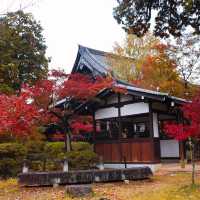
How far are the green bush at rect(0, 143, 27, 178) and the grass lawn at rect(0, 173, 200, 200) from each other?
7.72 feet

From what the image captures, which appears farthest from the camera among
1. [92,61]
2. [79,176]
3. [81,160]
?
[92,61]

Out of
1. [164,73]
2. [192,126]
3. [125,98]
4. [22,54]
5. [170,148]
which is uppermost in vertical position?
[22,54]

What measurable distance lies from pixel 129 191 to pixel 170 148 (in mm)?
10170

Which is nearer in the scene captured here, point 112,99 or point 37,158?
point 37,158

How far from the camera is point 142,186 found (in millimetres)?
13078

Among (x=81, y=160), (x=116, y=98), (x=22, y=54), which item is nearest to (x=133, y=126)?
(x=116, y=98)

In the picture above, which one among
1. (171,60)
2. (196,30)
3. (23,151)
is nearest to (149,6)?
(196,30)

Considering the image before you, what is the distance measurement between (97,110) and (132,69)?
26.2 ft

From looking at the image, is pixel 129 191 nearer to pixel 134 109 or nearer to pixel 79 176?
pixel 79 176

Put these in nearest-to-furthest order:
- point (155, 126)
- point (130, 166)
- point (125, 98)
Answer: point (155, 126) < point (130, 166) < point (125, 98)

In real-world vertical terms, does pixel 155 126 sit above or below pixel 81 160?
above

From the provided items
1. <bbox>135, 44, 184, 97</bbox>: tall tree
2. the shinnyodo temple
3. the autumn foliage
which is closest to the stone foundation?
the autumn foliage

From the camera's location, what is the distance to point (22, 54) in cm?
3017

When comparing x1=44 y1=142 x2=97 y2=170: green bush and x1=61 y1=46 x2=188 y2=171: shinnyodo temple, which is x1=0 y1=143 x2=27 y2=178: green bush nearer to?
x1=44 y1=142 x2=97 y2=170: green bush
